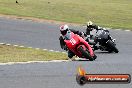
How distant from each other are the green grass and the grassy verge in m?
12.5

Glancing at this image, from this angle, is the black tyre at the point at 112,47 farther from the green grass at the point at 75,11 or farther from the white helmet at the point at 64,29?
the green grass at the point at 75,11

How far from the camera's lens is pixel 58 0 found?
4903cm

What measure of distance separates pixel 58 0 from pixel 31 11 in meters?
9.40

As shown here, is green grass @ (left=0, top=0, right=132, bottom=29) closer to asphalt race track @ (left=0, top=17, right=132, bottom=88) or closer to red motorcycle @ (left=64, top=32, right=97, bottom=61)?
asphalt race track @ (left=0, top=17, right=132, bottom=88)

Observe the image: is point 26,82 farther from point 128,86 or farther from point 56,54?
point 56,54

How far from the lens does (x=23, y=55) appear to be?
20.2 meters

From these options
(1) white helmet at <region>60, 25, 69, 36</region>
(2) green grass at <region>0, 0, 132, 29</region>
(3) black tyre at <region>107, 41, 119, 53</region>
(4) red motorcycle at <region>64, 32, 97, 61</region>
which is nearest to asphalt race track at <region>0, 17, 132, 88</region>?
(3) black tyre at <region>107, 41, 119, 53</region>

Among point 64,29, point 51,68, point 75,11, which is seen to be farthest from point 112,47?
point 75,11

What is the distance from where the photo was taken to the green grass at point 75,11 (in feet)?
121

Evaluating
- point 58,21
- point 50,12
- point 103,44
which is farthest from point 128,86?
point 50,12

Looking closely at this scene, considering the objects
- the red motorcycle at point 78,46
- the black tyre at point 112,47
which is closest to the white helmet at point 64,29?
the red motorcycle at point 78,46

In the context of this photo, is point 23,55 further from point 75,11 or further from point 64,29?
point 75,11

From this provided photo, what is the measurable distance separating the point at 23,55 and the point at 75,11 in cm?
2096

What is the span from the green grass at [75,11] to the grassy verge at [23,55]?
12.5m
